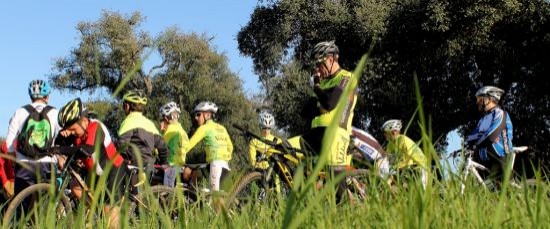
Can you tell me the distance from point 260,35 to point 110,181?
3270cm

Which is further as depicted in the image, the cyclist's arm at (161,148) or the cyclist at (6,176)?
the cyclist's arm at (161,148)

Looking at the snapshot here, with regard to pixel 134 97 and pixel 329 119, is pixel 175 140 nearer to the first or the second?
pixel 134 97

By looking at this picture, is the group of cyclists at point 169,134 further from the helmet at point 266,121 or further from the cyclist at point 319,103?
the helmet at point 266,121

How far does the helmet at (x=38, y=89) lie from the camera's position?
9.09 metres

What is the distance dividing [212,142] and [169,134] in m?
1.20

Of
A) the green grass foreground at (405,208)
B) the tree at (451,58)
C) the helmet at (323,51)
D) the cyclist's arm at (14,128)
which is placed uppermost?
the tree at (451,58)

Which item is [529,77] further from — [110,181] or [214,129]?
[110,181]

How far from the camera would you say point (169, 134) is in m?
11.8

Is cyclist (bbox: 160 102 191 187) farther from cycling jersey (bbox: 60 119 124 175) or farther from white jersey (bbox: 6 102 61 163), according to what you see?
cycling jersey (bbox: 60 119 124 175)

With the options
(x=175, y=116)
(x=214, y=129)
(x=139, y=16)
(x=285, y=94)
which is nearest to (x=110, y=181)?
(x=214, y=129)

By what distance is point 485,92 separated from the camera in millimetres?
9531

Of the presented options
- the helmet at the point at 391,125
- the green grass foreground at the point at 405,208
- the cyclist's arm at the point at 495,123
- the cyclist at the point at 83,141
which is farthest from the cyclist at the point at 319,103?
the helmet at the point at 391,125

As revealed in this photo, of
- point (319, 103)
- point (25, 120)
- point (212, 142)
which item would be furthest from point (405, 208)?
point (212, 142)

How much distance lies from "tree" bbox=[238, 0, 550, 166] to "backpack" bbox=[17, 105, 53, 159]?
20.9 meters
